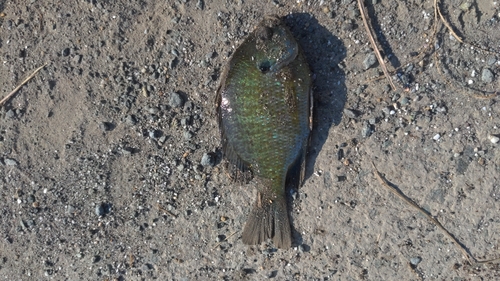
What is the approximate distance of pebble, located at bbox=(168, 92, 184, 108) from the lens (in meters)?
2.97

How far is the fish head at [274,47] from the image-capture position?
2684 mm

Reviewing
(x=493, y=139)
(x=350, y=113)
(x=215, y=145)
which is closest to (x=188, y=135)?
(x=215, y=145)

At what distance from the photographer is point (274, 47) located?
269cm

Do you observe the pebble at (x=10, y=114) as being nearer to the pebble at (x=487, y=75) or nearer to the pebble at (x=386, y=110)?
the pebble at (x=386, y=110)

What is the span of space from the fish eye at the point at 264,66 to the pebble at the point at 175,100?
0.69m

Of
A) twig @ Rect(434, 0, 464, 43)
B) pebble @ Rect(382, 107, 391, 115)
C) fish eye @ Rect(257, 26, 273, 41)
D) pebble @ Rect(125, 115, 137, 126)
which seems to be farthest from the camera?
pebble @ Rect(125, 115, 137, 126)

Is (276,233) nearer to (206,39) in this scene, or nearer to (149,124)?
(149,124)

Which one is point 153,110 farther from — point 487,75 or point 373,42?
point 487,75

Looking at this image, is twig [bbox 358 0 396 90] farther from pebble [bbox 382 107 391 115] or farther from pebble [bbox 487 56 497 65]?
pebble [bbox 487 56 497 65]

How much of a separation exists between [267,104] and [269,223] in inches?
36.3

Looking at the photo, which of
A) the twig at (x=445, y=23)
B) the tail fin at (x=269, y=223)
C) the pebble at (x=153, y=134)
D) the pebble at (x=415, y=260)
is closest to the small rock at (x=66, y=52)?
the pebble at (x=153, y=134)

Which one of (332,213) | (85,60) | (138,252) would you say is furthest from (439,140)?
(85,60)

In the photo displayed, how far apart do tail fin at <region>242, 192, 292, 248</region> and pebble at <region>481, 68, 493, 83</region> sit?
5.56 ft

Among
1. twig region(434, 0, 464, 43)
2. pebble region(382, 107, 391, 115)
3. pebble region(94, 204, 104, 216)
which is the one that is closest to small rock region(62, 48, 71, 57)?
pebble region(94, 204, 104, 216)
